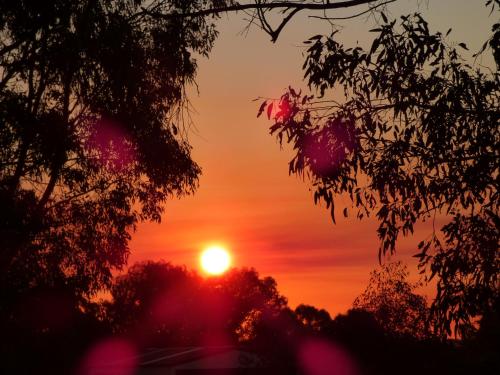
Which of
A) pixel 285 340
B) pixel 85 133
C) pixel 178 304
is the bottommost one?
pixel 285 340

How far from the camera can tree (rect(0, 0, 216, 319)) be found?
10719 millimetres

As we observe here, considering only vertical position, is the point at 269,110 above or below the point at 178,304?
below

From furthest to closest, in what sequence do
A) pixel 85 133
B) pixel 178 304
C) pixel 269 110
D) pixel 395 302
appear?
pixel 178 304 < pixel 395 302 < pixel 85 133 < pixel 269 110

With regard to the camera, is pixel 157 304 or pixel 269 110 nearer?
pixel 269 110

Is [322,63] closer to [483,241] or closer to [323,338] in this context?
[483,241]

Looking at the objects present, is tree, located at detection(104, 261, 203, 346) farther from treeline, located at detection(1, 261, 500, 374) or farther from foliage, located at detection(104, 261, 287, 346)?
treeline, located at detection(1, 261, 500, 374)

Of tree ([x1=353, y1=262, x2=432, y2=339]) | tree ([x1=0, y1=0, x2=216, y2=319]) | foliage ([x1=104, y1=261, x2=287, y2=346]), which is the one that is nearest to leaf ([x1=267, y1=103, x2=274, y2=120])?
tree ([x1=0, y1=0, x2=216, y2=319])

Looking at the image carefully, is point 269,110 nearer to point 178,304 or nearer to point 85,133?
point 85,133

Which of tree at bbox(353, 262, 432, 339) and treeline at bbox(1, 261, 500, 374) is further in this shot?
tree at bbox(353, 262, 432, 339)

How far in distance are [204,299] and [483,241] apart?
168 ft

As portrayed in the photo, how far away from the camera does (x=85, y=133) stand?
43.6 feet

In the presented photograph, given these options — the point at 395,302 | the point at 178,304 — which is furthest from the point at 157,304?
the point at 395,302

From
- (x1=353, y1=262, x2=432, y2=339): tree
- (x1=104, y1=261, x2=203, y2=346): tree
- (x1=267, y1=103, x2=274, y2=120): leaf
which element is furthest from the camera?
(x1=104, y1=261, x2=203, y2=346): tree

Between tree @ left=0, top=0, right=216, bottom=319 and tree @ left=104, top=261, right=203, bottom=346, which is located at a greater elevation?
tree @ left=104, top=261, right=203, bottom=346
